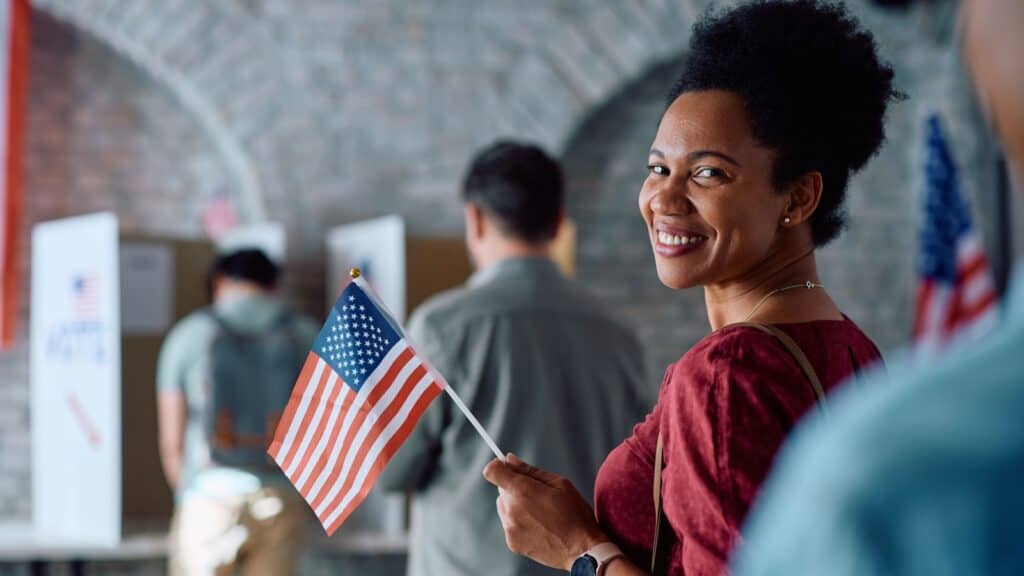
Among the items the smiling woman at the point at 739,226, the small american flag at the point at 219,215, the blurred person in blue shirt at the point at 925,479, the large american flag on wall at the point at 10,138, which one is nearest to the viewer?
the blurred person in blue shirt at the point at 925,479

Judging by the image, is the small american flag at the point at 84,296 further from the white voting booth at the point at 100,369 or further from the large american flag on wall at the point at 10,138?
the large american flag on wall at the point at 10,138

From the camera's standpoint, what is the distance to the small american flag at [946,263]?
182 inches

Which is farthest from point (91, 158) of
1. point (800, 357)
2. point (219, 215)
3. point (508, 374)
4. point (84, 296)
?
point (800, 357)

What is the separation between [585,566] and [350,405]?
0.56m

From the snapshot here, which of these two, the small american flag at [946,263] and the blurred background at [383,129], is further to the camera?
the blurred background at [383,129]

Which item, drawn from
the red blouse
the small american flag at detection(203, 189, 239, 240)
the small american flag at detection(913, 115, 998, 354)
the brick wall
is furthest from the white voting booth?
the red blouse

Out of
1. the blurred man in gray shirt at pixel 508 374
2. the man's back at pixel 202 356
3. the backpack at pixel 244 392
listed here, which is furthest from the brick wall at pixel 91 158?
the blurred man in gray shirt at pixel 508 374

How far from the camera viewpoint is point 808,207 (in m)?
1.20

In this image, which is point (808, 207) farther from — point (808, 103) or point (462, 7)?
point (462, 7)

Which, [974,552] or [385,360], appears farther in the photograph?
[385,360]

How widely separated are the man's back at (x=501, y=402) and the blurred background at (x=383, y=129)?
2.43m

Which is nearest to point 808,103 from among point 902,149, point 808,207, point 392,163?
point 808,207

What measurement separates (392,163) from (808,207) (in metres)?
3.87

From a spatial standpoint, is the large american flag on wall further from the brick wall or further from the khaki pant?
the khaki pant
